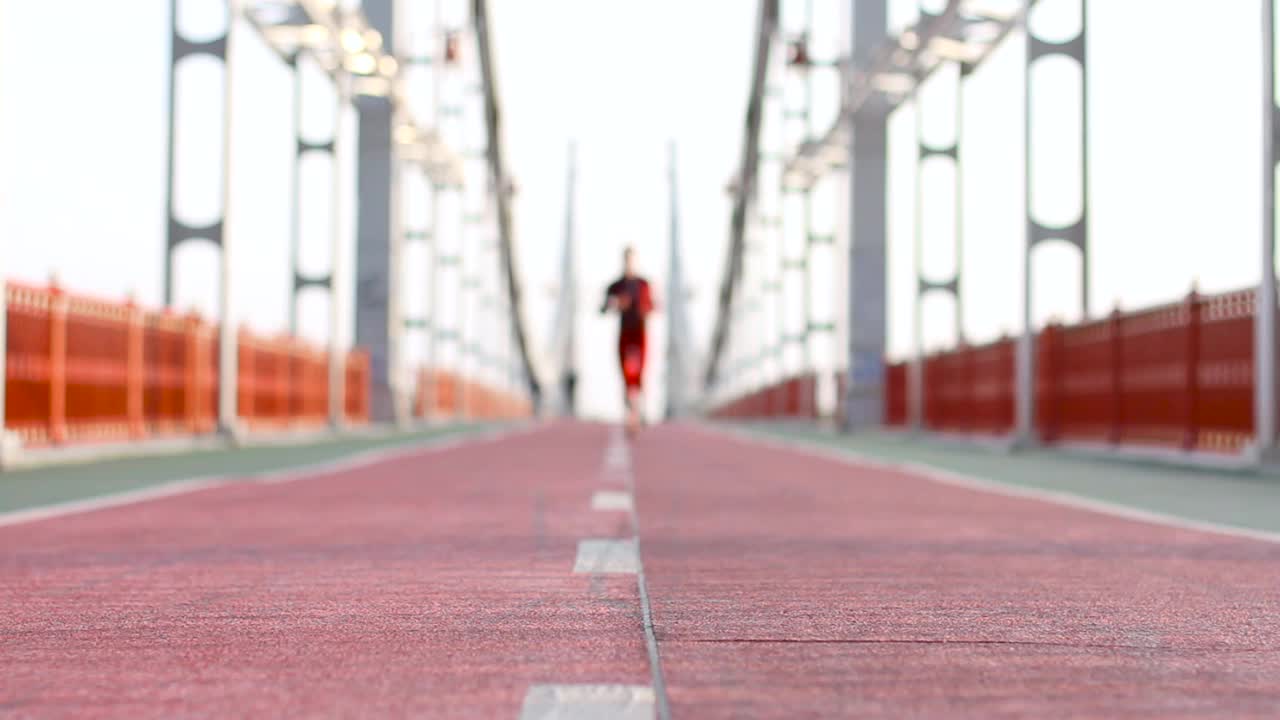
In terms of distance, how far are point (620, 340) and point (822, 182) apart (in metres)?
17.4

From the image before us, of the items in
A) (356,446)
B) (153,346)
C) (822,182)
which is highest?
(822,182)

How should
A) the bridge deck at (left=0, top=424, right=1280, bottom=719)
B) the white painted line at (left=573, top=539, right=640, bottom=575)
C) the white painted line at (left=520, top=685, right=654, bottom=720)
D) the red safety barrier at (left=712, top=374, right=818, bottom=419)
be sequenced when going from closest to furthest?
the white painted line at (left=520, top=685, right=654, bottom=720) < the bridge deck at (left=0, top=424, right=1280, bottom=719) < the white painted line at (left=573, top=539, right=640, bottom=575) < the red safety barrier at (left=712, top=374, right=818, bottom=419)

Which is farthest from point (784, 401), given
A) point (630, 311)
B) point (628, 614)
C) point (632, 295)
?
point (628, 614)

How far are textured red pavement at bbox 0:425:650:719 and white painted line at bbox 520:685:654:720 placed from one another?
4cm

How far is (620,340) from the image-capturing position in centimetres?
1431

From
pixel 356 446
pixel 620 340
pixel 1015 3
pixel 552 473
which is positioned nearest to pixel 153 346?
pixel 356 446

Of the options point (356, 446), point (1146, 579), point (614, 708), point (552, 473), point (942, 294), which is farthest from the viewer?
point (942, 294)

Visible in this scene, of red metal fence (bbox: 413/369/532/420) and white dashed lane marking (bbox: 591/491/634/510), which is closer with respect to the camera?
white dashed lane marking (bbox: 591/491/634/510)

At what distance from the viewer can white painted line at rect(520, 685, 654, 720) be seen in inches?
78.5

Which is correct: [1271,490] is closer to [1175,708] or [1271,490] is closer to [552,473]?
[552,473]

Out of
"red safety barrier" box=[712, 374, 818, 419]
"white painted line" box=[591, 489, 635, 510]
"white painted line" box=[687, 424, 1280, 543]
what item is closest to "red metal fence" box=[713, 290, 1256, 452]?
"white painted line" box=[687, 424, 1280, 543]

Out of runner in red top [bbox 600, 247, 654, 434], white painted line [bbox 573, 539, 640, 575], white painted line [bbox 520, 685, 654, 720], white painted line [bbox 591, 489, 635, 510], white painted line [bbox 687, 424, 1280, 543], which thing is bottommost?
white painted line [bbox 687, 424, 1280, 543]

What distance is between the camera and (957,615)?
3062mm

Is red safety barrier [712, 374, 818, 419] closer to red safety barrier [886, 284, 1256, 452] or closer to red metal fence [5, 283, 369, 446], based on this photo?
red safety barrier [886, 284, 1256, 452]
